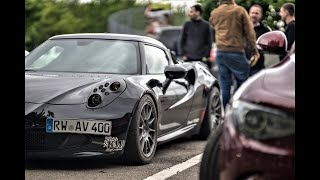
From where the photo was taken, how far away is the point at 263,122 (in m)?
3.09

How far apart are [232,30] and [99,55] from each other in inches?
121

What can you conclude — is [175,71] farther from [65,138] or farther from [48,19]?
[48,19]

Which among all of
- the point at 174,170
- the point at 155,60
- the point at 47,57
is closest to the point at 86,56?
the point at 47,57

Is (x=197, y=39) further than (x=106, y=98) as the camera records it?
Yes

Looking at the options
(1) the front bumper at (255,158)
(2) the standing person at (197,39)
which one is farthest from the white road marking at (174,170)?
(2) the standing person at (197,39)

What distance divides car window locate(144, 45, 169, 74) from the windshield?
0.15 meters

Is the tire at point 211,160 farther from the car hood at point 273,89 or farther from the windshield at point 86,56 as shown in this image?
the windshield at point 86,56

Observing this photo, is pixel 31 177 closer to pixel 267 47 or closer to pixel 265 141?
pixel 267 47

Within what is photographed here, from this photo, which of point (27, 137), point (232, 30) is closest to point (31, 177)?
point (27, 137)

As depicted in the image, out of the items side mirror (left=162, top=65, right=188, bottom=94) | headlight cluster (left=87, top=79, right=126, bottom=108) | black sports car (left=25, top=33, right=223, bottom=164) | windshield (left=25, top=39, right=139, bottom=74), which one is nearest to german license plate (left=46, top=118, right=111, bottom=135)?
black sports car (left=25, top=33, right=223, bottom=164)

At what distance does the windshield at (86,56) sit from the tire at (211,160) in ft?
9.75

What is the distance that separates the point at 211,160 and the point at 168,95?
322 cm

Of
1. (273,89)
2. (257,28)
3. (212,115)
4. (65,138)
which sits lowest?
(212,115)

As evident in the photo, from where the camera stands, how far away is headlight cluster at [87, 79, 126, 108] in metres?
5.95
